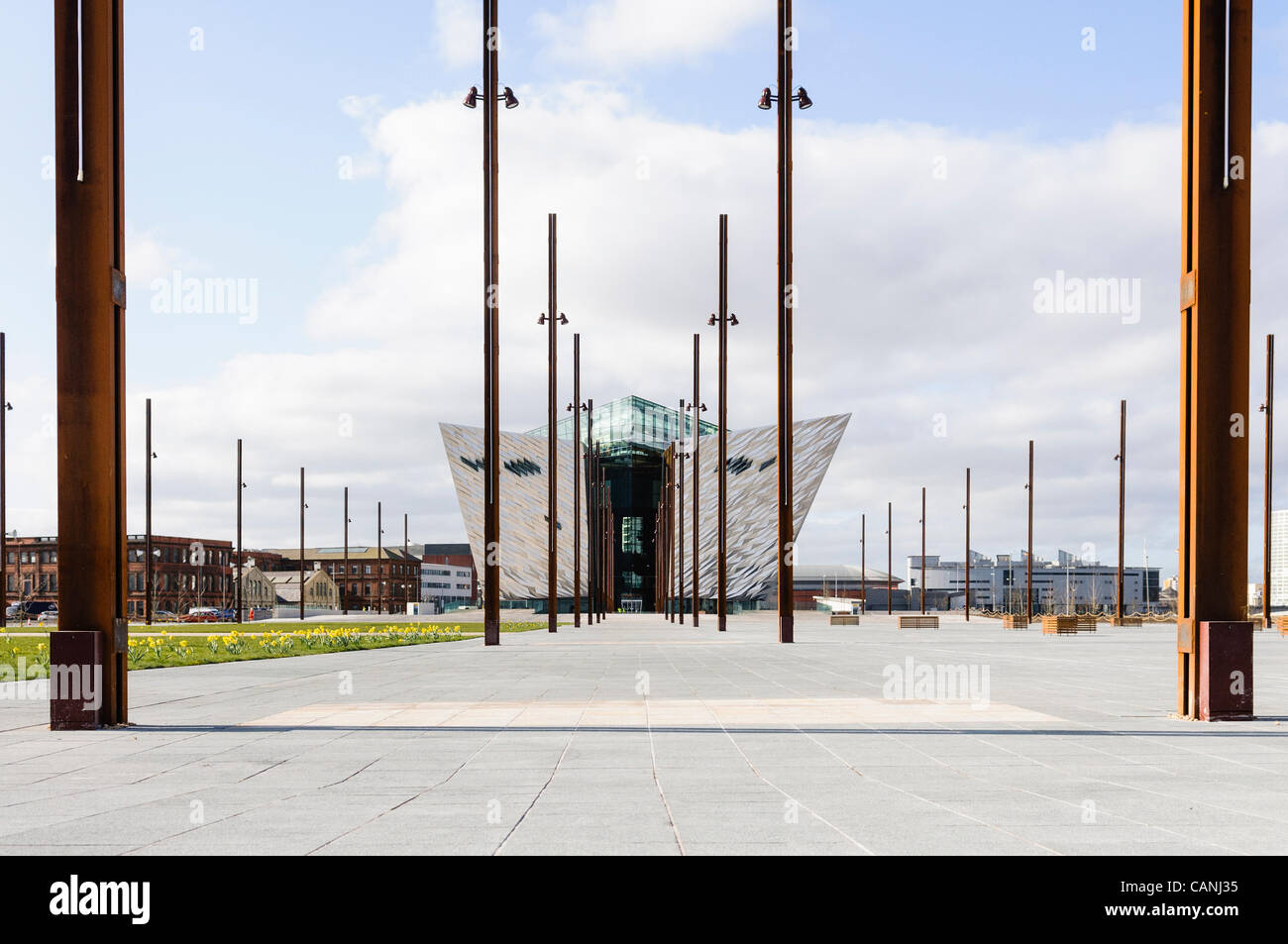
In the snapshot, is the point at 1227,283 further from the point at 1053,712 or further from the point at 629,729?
the point at 629,729

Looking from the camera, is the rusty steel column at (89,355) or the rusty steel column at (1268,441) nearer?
the rusty steel column at (89,355)

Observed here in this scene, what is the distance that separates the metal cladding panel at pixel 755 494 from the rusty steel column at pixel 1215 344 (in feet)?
240

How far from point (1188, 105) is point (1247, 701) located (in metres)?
5.98

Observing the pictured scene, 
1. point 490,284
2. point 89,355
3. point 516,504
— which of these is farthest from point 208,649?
point 516,504

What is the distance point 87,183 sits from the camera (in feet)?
35.1

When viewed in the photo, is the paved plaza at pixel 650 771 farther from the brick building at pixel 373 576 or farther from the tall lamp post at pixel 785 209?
the brick building at pixel 373 576

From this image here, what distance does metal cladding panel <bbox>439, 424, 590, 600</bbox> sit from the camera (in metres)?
92.9

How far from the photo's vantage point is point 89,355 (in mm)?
10547

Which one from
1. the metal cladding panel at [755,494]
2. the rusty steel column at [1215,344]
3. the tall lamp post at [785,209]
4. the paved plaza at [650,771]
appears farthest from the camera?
the metal cladding panel at [755,494]

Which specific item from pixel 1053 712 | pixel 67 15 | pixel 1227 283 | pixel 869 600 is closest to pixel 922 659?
pixel 1053 712

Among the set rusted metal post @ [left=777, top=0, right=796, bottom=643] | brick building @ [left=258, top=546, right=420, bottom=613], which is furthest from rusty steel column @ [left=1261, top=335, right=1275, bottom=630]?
brick building @ [left=258, top=546, right=420, bottom=613]

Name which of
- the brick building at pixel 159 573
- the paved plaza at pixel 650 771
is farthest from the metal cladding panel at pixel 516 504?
the paved plaza at pixel 650 771

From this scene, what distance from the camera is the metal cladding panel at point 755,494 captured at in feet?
281
